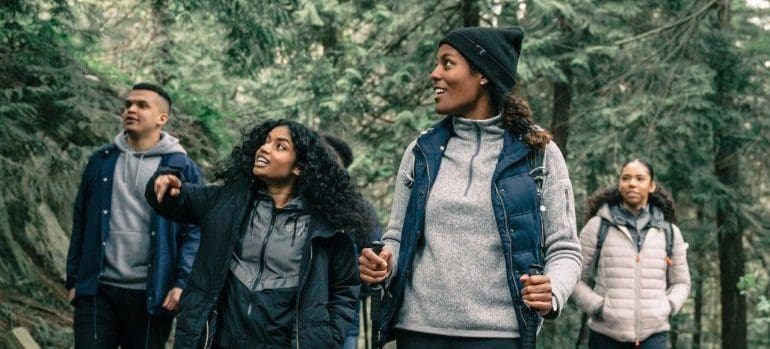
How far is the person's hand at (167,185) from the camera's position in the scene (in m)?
4.73

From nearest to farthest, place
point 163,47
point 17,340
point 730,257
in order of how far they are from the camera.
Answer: point 17,340, point 163,47, point 730,257

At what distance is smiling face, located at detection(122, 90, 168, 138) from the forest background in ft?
7.41

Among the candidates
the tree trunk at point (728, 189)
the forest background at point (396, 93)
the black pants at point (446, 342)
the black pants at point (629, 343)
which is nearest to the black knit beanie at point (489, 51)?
the black pants at point (446, 342)

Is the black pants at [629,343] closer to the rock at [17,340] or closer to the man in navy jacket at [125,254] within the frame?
the man in navy jacket at [125,254]

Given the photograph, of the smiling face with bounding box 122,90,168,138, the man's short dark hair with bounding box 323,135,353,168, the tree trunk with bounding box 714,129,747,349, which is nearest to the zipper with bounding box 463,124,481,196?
the smiling face with bounding box 122,90,168,138

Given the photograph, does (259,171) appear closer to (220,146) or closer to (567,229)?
(567,229)

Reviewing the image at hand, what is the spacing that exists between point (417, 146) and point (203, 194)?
1415 mm

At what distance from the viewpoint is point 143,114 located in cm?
645

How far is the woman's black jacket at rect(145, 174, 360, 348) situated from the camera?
4.43 metres

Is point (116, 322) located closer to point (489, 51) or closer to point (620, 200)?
point (489, 51)

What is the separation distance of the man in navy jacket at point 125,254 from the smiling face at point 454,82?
261 cm

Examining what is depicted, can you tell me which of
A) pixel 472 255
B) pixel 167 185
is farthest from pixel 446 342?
pixel 167 185

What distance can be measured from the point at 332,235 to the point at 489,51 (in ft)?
4.62

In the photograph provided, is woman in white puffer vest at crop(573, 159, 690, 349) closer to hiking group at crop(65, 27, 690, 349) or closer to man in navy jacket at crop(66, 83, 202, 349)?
hiking group at crop(65, 27, 690, 349)
